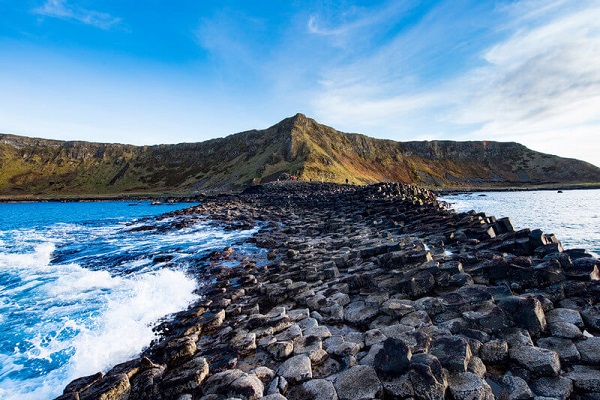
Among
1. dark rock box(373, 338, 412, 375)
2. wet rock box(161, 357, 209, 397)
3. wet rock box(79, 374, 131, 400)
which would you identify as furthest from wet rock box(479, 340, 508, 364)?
wet rock box(79, 374, 131, 400)

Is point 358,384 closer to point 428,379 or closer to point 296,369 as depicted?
point 428,379

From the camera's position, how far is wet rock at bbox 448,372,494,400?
4320mm

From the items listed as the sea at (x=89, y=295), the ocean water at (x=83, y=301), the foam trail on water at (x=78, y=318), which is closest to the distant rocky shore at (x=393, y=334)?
the foam trail on water at (x=78, y=318)

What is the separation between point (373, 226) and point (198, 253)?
11670mm

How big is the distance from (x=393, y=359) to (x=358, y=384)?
701 mm

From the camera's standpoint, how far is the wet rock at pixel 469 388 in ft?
14.2

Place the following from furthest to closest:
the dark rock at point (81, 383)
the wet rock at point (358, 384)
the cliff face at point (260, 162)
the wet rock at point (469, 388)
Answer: the cliff face at point (260, 162) → the dark rock at point (81, 383) → the wet rock at point (358, 384) → the wet rock at point (469, 388)

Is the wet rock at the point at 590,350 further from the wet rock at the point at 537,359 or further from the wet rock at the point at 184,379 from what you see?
the wet rock at the point at 184,379

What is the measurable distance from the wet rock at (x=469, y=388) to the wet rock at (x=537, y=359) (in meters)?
1.17

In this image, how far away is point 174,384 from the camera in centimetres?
564

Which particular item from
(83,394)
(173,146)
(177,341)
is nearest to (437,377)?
(177,341)

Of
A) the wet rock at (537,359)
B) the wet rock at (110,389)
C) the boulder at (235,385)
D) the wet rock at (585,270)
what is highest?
the wet rock at (585,270)

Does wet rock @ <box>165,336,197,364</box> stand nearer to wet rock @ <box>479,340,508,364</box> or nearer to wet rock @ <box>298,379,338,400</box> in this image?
wet rock @ <box>298,379,338,400</box>

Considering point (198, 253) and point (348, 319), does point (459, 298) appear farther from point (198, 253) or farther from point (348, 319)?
point (198, 253)
